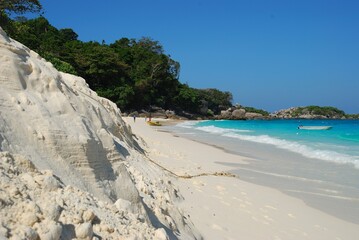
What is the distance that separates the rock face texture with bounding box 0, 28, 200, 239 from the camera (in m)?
2.48

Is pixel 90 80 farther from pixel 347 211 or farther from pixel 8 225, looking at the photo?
pixel 8 225

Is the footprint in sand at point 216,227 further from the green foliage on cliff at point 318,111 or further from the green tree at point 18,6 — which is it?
the green foliage on cliff at point 318,111

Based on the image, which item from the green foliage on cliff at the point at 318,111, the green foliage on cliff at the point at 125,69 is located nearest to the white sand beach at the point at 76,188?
the green foliage on cliff at the point at 125,69

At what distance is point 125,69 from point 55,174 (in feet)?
209

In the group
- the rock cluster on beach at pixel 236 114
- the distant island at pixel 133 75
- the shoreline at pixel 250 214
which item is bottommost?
the shoreline at pixel 250 214

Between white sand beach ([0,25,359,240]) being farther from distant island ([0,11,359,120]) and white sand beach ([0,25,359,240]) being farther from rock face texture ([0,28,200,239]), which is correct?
distant island ([0,11,359,120])

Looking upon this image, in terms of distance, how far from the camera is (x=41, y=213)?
2477mm

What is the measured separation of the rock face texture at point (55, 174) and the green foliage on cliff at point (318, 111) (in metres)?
132

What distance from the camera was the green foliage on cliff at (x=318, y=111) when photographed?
129875 mm

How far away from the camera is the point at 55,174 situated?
3.20 metres

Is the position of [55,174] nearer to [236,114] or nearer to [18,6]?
[18,6]

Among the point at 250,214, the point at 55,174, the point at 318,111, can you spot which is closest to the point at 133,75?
the point at 250,214

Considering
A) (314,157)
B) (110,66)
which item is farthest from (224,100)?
(314,157)

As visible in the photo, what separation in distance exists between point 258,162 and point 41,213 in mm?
12139
